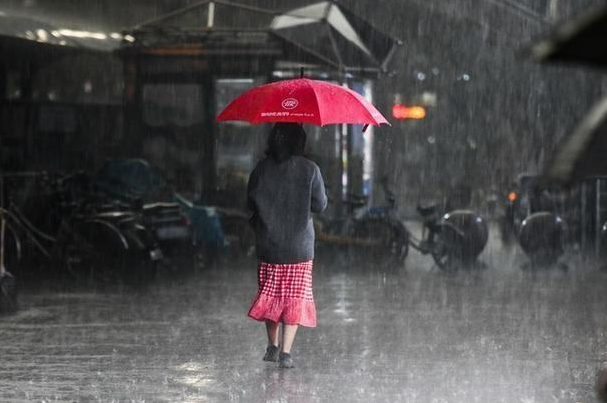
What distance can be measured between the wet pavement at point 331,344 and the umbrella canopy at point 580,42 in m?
4.99

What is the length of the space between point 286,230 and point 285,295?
45 cm

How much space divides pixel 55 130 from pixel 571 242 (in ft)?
28.5

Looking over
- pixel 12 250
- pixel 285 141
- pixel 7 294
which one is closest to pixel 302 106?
pixel 285 141

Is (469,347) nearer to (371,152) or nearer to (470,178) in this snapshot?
(371,152)

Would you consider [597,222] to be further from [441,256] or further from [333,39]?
[333,39]

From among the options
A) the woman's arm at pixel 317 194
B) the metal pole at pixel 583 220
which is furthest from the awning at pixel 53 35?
the woman's arm at pixel 317 194

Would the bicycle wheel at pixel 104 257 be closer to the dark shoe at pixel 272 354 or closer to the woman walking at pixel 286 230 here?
the dark shoe at pixel 272 354

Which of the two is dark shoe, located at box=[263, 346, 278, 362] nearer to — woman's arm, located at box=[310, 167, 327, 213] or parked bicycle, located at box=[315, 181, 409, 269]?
woman's arm, located at box=[310, 167, 327, 213]

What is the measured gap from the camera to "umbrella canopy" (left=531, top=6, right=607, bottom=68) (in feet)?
6.69

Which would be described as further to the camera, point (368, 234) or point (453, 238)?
point (368, 234)

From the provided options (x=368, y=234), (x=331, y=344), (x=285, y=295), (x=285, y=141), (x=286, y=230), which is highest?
(x=285, y=141)

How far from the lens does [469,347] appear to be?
359 inches

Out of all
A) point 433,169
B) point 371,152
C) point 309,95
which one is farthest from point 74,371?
point 433,169

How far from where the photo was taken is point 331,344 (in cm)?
929
